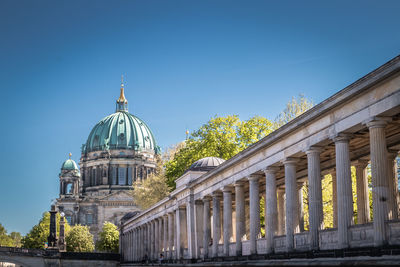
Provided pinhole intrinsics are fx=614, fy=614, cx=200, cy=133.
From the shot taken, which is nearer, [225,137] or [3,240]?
[225,137]

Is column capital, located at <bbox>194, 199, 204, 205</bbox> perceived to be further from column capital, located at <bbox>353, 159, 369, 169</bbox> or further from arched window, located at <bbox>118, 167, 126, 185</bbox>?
arched window, located at <bbox>118, 167, 126, 185</bbox>

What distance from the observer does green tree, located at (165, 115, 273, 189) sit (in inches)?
2537

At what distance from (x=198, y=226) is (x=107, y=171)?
394 ft

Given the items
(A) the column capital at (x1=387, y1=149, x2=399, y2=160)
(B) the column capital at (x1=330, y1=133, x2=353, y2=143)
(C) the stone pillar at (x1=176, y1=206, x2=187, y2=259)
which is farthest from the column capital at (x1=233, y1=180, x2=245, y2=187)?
(B) the column capital at (x1=330, y1=133, x2=353, y2=143)

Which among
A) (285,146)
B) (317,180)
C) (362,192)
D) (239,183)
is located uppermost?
(285,146)

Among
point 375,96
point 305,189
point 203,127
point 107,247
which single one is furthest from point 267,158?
point 107,247

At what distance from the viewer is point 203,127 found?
219 ft

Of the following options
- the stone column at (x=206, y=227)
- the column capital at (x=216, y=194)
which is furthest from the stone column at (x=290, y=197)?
the stone column at (x=206, y=227)

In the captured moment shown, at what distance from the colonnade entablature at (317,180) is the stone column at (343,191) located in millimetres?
40

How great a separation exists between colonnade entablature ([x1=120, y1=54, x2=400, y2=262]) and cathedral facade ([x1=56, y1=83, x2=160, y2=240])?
10899 centimetres

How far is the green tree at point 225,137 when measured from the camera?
211ft

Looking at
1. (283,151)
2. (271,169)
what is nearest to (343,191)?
(283,151)

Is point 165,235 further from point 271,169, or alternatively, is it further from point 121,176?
point 121,176

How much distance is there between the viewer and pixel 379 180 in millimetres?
22500
